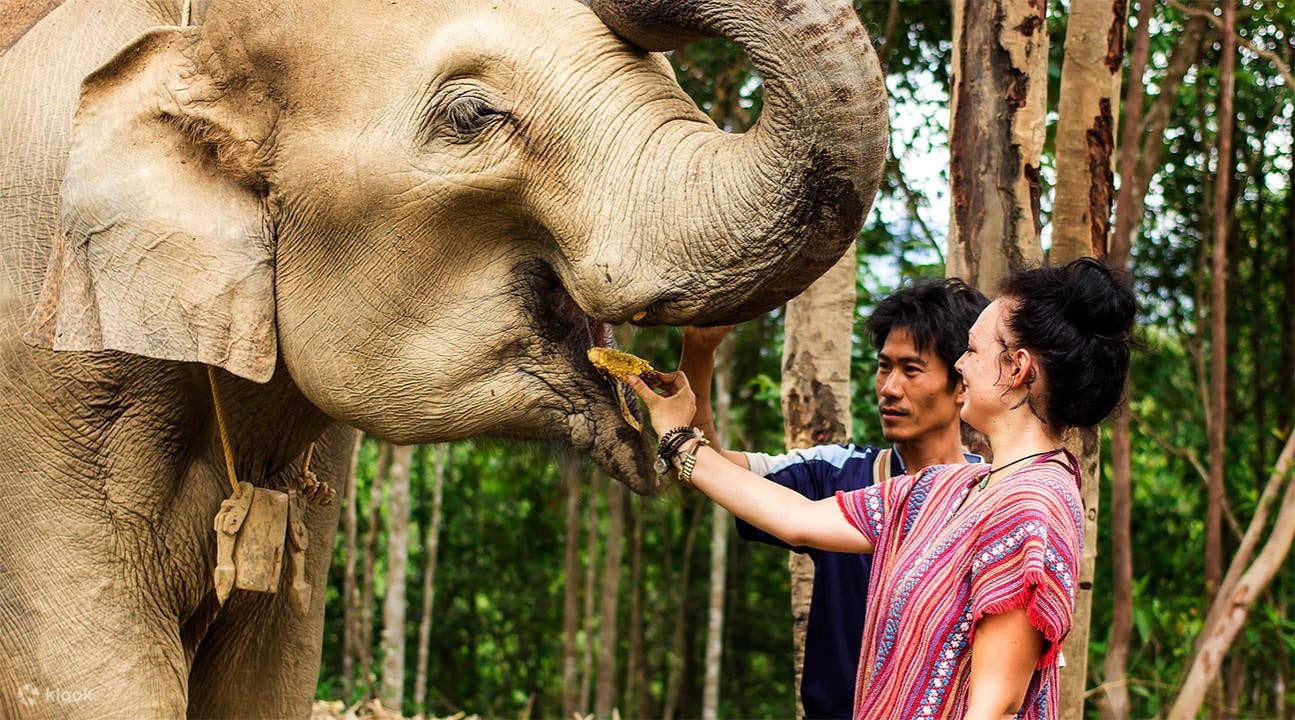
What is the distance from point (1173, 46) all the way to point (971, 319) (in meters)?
5.23

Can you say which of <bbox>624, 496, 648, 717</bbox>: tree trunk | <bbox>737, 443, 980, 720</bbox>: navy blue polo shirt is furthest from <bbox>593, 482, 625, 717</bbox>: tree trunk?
<bbox>737, 443, 980, 720</bbox>: navy blue polo shirt

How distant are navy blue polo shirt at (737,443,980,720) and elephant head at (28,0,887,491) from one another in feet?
2.56

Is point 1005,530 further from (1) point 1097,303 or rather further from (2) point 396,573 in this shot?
(2) point 396,573

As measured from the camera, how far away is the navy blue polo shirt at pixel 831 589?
3.10m

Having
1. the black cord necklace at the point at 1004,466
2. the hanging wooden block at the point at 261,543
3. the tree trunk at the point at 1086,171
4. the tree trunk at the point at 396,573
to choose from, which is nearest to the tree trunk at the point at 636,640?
the tree trunk at the point at 396,573

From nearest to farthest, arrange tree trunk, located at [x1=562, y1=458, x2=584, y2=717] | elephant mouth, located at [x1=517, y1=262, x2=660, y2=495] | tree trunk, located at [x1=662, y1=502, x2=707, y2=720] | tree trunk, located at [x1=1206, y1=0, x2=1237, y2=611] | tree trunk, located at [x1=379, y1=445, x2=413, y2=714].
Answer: elephant mouth, located at [x1=517, y1=262, x2=660, y2=495], tree trunk, located at [x1=1206, y1=0, x2=1237, y2=611], tree trunk, located at [x1=379, y1=445, x2=413, y2=714], tree trunk, located at [x1=562, y1=458, x2=584, y2=717], tree trunk, located at [x1=662, y1=502, x2=707, y2=720]

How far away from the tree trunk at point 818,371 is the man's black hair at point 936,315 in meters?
1.11

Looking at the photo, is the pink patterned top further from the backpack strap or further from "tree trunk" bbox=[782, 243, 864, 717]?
"tree trunk" bbox=[782, 243, 864, 717]

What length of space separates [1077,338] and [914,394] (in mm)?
811

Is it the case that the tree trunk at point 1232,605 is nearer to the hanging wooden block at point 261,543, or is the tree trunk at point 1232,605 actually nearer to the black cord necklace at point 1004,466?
the black cord necklace at point 1004,466

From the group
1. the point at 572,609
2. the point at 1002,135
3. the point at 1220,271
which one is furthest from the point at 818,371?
the point at 572,609

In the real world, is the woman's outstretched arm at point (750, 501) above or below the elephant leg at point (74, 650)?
above

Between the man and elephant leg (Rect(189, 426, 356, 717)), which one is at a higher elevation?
the man

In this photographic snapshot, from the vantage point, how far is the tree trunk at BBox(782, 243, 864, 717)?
13.8ft
